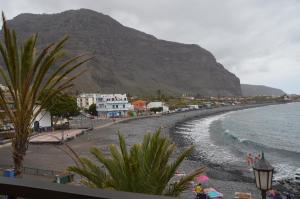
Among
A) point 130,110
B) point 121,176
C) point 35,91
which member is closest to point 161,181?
point 121,176

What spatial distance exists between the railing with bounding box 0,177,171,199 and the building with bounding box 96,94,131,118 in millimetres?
106107

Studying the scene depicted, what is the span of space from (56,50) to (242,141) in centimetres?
5770

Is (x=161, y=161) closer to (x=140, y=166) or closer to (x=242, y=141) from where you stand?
(x=140, y=166)

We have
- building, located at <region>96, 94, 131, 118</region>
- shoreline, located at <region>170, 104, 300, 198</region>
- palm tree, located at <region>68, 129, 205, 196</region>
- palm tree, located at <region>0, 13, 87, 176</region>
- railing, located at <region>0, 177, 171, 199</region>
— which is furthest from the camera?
building, located at <region>96, 94, 131, 118</region>

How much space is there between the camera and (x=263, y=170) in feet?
21.2

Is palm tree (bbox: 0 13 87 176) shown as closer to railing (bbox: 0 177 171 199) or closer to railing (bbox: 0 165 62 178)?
railing (bbox: 0 177 171 199)

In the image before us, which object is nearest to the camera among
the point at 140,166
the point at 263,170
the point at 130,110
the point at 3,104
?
the point at 263,170

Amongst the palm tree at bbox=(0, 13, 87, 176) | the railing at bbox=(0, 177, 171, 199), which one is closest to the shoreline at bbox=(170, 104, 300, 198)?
the palm tree at bbox=(0, 13, 87, 176)

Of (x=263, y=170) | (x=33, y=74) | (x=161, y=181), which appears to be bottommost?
(x=161, y=181)

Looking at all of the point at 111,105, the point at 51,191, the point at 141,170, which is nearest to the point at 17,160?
the point at 141,170

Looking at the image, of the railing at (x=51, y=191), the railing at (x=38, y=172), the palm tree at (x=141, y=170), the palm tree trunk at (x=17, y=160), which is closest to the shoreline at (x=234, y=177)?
the railing at (x=38, y=172)

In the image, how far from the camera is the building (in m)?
108

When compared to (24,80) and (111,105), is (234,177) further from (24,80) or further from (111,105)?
(111,105)

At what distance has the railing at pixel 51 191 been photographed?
5.95 ft
